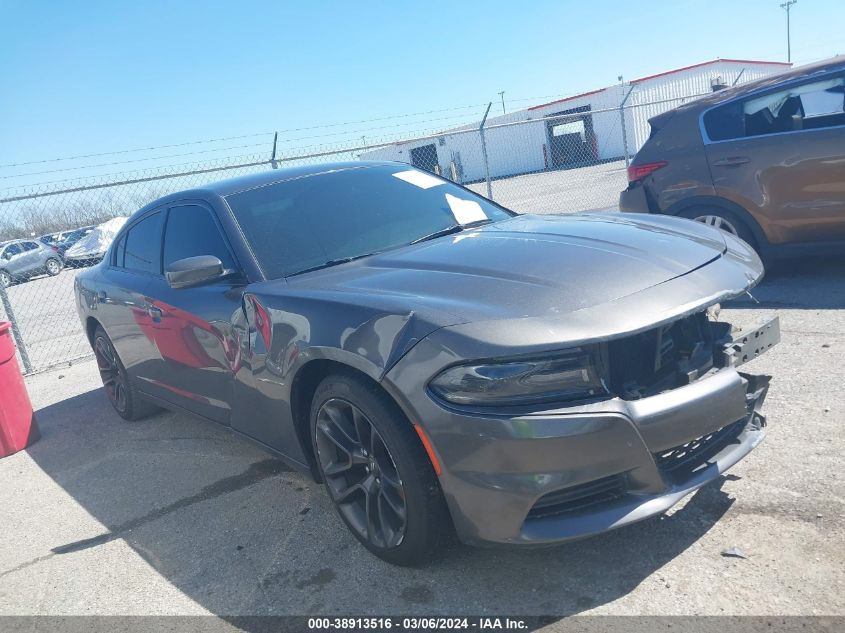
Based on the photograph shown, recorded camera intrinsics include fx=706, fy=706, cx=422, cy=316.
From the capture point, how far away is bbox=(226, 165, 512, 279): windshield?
353 centimetres

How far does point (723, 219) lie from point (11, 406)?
578cm

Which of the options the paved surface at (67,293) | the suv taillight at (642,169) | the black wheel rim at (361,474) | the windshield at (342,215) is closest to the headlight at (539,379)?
the black wheel rim at (361,474)

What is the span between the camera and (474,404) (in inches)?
92.0

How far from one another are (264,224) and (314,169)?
0.66 metres

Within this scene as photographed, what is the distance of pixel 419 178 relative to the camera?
4254 mm

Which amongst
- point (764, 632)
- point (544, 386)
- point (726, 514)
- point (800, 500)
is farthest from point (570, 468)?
point (800, 500)

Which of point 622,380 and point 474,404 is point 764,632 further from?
point 474,404

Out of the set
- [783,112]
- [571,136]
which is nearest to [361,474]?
[783,112]

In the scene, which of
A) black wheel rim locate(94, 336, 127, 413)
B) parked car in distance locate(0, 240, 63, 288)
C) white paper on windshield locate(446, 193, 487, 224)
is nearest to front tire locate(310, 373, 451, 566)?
white paper on windshield locate(446, 193, 487, 224)

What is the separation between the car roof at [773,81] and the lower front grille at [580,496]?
15.1 ft

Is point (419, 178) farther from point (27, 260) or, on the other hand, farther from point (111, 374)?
point (27, 260)

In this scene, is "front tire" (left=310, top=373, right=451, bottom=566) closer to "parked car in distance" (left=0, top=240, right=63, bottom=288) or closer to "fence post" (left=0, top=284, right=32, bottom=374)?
"fence post" (left=0, top=284, right=32, bottom=374)

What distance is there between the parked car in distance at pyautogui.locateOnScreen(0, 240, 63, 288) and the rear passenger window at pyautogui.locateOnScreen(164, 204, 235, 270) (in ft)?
71.5

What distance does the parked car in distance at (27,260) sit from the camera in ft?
76.7
